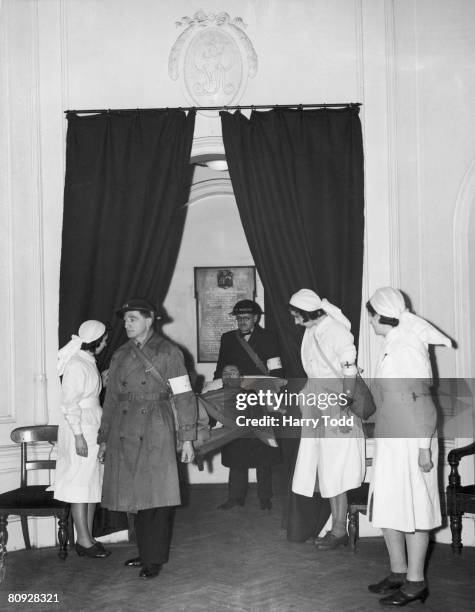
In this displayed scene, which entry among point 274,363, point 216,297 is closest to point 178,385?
point 274,363

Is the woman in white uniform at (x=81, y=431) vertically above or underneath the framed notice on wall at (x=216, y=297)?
underneath

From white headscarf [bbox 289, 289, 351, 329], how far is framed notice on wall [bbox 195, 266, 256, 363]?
283 centimetres

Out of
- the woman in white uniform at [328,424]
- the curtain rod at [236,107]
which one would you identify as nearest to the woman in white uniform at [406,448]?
the woman in white uniform at [328,424]

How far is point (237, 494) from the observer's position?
668cm

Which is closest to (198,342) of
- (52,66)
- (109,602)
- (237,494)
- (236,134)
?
(237,494)

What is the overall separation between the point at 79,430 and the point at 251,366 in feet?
6.55

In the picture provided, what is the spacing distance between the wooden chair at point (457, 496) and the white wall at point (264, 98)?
775 millimetres

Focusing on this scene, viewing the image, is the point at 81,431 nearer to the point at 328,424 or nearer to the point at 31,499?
the point at 31,499

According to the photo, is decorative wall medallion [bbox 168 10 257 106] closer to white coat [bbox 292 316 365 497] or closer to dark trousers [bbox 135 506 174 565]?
white coat [bbox 292 316 365 497]

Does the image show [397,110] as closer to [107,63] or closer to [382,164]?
[382,164]

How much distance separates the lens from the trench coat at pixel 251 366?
641cm

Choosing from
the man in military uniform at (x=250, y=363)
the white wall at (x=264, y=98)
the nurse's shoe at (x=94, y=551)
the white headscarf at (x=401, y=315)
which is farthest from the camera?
the man in military uniform at (x=250, y=363)

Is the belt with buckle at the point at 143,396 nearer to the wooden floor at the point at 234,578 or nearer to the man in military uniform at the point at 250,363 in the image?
the wooden floor at the point at 234,578

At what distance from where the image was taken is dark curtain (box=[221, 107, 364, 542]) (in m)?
5.59
